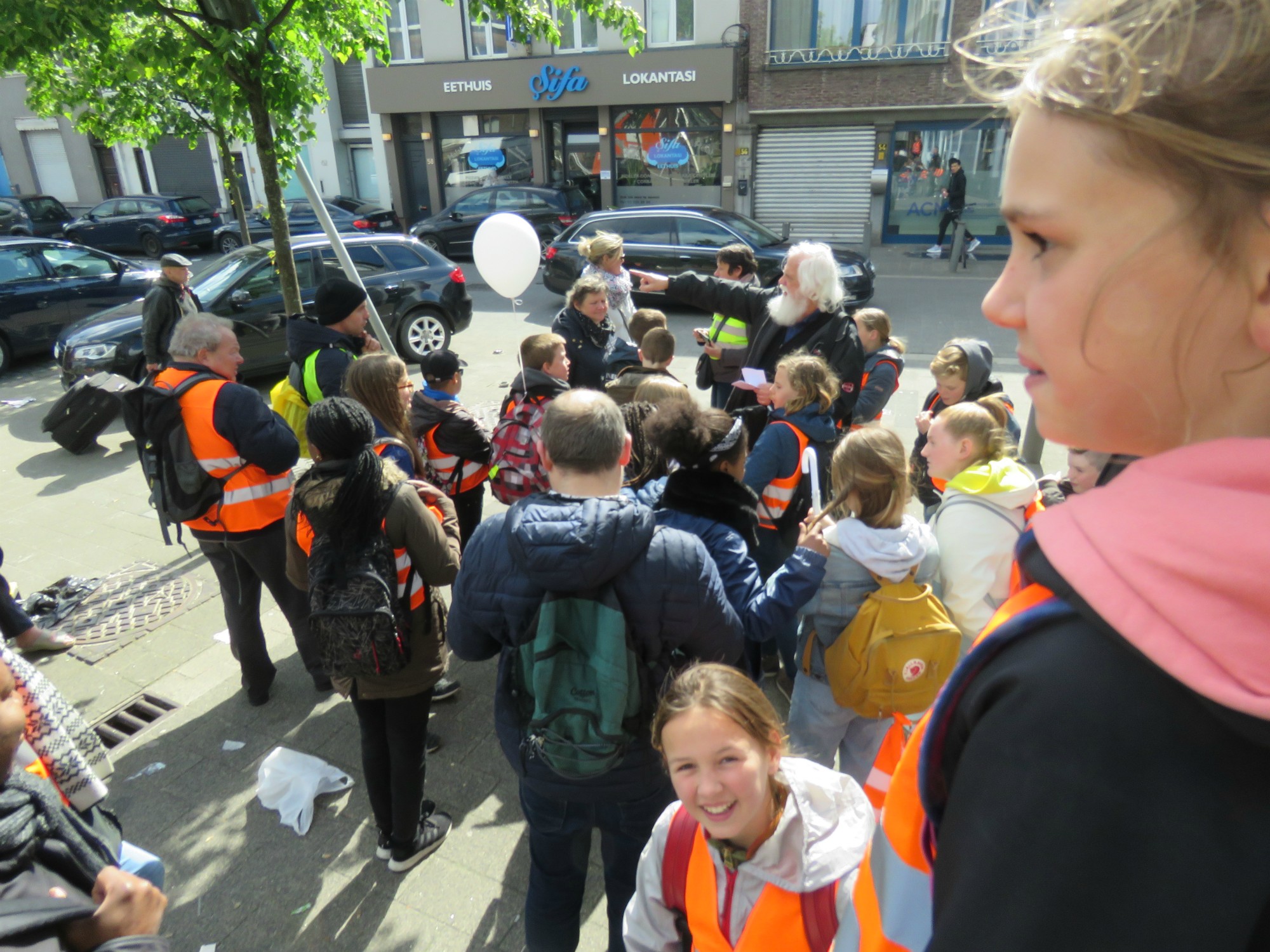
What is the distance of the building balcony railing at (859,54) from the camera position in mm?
17203

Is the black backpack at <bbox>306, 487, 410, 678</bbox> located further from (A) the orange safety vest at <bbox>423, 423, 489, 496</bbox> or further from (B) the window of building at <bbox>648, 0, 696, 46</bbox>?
(B) the window of building at <bbox>648, 0, 696, 46</bbox>

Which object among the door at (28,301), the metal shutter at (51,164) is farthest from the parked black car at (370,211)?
the metal shutter at (51,164)

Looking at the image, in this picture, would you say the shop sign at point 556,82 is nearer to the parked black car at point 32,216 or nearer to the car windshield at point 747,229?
the car windshield at point 747,229

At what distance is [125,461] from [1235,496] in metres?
8.28

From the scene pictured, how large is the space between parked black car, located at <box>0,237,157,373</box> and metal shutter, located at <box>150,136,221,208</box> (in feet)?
A: 55.6

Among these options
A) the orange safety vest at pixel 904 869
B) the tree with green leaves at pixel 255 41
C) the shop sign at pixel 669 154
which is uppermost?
the tree with green leaves at pixel 255 41

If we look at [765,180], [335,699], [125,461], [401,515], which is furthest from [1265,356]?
[765,180]

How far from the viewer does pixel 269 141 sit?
5.60m

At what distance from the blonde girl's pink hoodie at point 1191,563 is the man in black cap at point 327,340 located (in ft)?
13.9

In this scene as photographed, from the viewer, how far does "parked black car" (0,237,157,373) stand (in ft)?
31.9

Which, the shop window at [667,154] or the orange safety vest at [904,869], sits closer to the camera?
the orange safety vest at [904,869]

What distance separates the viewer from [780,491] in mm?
3455

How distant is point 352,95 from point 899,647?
26410 mm

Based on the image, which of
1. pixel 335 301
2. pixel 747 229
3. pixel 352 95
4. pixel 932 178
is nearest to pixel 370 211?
pixel 352 95
